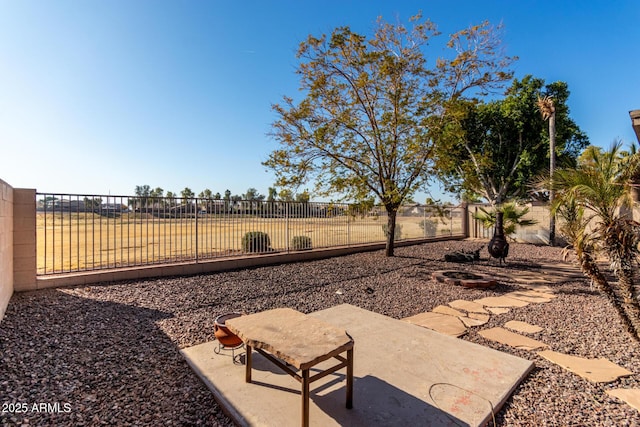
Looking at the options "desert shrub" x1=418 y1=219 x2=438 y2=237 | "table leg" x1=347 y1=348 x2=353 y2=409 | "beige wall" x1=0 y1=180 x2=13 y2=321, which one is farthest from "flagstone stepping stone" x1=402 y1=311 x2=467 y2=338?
"desert shrub" x1=418 y1=219 x2=438 y2=237

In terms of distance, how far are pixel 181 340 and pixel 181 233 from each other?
4221 mm

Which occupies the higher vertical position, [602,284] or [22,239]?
[22,239]

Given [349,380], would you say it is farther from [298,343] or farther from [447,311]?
[447,311]

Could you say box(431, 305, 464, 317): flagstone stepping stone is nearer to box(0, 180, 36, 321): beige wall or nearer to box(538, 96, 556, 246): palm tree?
box(0, 180, 36, 321): beige wall

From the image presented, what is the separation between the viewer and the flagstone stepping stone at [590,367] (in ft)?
8.95

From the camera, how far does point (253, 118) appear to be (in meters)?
10.5

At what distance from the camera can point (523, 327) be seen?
4.04m

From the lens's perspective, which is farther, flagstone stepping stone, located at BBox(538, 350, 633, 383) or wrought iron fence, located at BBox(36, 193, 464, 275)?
wrought iron fence, located at BBox(36, 193, 464, 275)

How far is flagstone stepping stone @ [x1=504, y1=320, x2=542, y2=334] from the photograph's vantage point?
12.8 feet

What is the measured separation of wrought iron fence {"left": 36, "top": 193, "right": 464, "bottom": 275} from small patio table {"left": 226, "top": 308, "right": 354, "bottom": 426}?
→ 4.96 meters

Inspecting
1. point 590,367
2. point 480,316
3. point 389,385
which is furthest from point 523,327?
point 389,385

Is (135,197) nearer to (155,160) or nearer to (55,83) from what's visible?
(55,83)

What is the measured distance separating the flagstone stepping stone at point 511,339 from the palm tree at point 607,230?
893 mm

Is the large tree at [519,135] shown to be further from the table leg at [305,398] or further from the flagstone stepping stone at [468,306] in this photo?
the table leg at [305,398]
